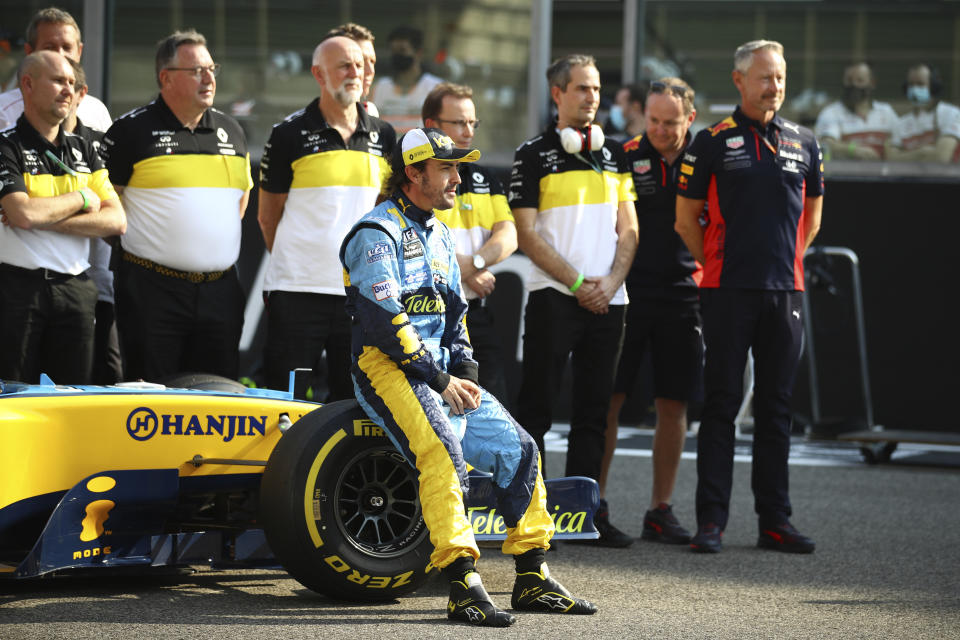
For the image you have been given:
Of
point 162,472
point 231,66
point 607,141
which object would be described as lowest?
point 162,472

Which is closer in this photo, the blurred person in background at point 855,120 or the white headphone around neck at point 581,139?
the white headphone around neck at point 581,139

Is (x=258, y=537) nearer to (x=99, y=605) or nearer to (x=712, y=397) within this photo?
(x=99, y=605)

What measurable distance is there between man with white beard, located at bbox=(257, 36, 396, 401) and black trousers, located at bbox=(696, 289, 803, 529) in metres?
1.72

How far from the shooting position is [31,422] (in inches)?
189

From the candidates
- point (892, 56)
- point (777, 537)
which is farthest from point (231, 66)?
point (777, 537)

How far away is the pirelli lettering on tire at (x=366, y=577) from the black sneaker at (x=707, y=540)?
186 cm

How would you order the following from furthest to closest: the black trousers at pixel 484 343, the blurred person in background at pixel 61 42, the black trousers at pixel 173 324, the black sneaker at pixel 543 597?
the blurred person in background at pixel 61 42 < the black trousers at pixel 484 343 < the black trousers at pixel 173 324 < the black sneaker at pixel 543 597

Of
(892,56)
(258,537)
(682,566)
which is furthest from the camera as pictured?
(892,56)

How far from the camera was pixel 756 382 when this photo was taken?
677 cm

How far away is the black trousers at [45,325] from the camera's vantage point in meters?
5.95

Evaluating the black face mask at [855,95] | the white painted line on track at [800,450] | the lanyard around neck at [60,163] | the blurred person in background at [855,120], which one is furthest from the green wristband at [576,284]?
the black face mask at [855,95]

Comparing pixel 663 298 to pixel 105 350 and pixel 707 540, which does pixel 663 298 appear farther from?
pixel 105 350

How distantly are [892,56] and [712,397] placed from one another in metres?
5.45

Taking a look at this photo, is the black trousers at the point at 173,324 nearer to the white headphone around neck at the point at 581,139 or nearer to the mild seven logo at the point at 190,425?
the mild seven logo at the point at 190,425
